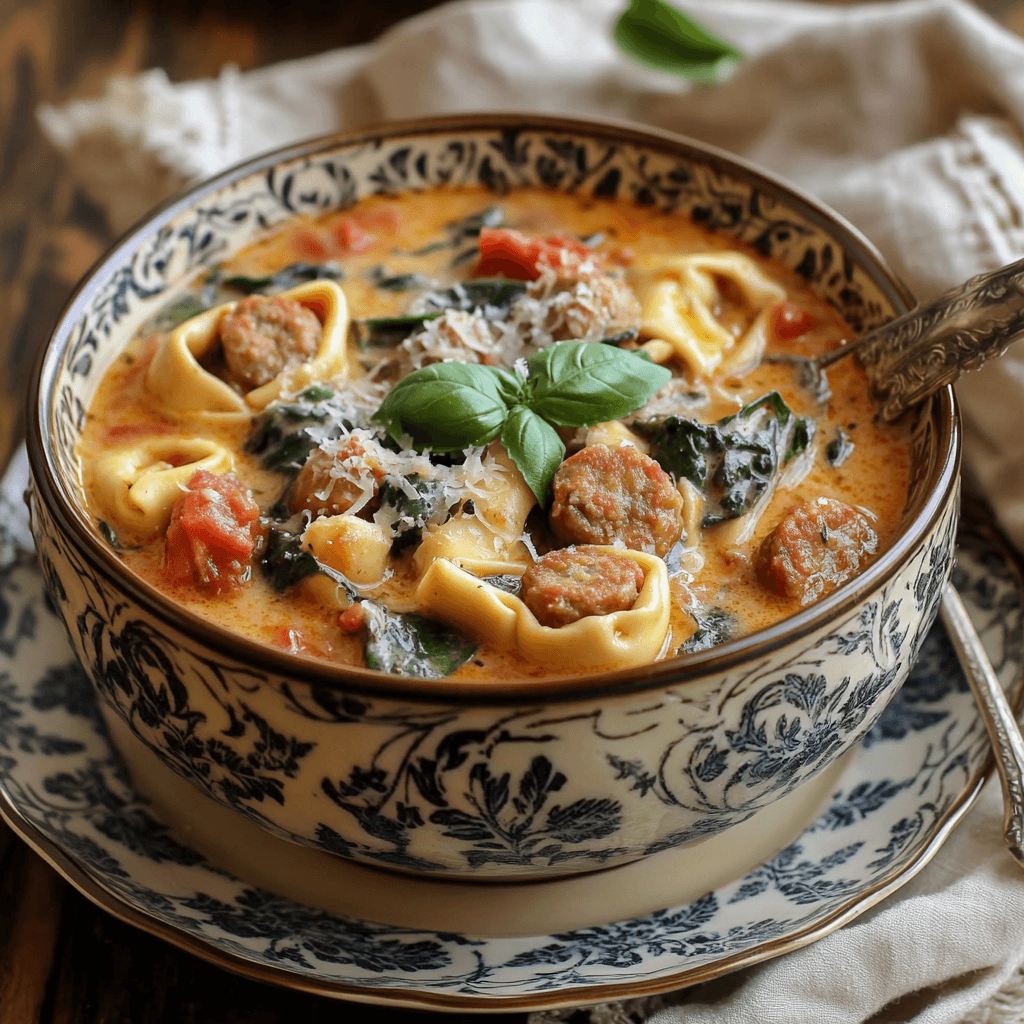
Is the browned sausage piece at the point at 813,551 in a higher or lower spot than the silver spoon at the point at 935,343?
lower

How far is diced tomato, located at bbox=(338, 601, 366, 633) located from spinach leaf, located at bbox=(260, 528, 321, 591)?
18 centimetres

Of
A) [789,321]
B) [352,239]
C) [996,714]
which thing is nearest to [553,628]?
[996,714]

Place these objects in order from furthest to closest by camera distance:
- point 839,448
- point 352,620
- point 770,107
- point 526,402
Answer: point 770,107 < point 839,448 < point 526,402 < point 352,620

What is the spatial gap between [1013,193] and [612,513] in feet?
8.55

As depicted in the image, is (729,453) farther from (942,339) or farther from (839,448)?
(942,339)

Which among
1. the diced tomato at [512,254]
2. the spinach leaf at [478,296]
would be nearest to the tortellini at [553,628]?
the spinach leaf at [478,296]

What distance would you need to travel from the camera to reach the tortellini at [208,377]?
4.02 metres

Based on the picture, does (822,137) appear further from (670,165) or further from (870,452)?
(870,452)

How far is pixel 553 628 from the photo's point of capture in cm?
322

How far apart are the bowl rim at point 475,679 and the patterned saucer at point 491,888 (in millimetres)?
761

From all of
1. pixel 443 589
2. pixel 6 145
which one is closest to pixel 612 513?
pixel 443 589

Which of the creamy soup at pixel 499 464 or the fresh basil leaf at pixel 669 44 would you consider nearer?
the creamy soup at pixel 499 464

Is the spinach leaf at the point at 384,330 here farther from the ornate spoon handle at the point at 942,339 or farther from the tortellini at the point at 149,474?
the ornate spoon handle at the point at 942,339

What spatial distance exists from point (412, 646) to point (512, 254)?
1.83 m
